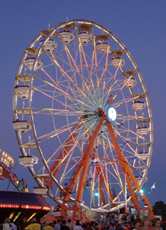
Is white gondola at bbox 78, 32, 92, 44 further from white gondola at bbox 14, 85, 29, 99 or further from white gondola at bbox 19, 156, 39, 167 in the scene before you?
white gondola at bbox 19, 156, 39, 167

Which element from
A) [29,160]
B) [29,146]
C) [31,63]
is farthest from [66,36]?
[29,160]

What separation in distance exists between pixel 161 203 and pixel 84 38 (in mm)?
42737

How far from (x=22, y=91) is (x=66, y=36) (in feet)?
16.3

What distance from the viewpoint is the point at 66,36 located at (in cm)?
2683

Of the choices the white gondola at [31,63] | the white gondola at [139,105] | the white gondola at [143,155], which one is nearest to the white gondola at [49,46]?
the white gondola at [31,63]

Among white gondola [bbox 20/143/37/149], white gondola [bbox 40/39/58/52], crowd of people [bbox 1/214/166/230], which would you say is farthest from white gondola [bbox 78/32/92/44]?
crowd of people [bbox 1/214/166/230]

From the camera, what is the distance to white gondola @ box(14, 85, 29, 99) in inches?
976

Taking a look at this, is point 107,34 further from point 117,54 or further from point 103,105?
point 103,105

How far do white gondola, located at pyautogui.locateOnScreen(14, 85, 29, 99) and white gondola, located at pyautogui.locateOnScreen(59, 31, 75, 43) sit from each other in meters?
4.41

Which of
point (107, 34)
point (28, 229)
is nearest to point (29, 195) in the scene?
point (28, 229)

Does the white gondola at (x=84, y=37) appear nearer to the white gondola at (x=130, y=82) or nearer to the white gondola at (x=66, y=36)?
the white gondola at (x=66, y=36)

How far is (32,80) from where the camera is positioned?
961 inches

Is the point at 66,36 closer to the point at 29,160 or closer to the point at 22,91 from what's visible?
the point at 22,91

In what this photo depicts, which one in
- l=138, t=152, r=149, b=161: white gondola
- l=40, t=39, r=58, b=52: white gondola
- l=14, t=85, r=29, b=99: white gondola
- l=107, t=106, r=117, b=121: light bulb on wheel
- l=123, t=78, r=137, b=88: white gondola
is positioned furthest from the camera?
l=138, t=152, r=149, b=161: white gondola
